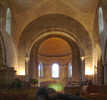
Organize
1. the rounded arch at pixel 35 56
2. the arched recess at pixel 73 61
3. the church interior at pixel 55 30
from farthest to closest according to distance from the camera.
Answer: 1. the rounded arch at pixel 35 56
2. the arched recess at pixel 73 61
3. the church interior at pixel 55 30

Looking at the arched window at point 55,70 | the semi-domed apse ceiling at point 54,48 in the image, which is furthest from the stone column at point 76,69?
the arched window at point 55,70

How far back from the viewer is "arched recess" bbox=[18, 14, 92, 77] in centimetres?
2119

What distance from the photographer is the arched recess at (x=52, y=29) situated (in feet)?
69.5

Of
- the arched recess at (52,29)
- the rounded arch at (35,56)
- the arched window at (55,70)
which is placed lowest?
the arched window at (55,70)

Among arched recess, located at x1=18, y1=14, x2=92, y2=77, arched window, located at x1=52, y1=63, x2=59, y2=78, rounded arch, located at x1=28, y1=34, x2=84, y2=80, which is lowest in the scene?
arched window, located at x1=52, y1=63, x2=59, y2=78

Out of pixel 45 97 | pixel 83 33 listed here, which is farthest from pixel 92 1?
pixel 45 97

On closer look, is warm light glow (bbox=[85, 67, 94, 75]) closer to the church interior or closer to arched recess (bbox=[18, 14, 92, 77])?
the church interior

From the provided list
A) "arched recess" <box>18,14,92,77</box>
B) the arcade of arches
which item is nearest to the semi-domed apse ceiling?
the arcade of arches

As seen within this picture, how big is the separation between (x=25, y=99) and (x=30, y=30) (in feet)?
49.5

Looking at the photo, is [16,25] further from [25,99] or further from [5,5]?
[25,99]

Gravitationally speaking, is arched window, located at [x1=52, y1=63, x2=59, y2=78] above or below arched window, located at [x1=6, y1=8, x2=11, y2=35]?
below

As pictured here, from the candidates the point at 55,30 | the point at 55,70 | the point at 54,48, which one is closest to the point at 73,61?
the point at 55,30

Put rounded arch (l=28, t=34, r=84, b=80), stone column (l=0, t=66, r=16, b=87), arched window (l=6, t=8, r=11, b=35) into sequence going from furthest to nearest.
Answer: rounded arch (l=28, t=34, r=84, b=80), arched window (l=6, t=8, r=11, b=35), stone column (l=0, t=66, r=16, b=87)

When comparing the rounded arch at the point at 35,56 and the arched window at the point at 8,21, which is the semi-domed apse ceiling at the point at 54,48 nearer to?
the rounded arch at the point at 35,56
